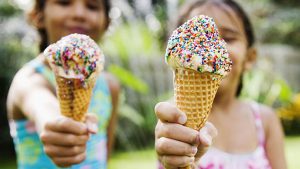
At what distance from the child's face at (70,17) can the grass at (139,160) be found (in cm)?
299

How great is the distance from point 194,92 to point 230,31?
992mm

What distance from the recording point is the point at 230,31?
86.0 inches

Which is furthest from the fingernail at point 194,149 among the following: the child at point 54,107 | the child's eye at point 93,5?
the child's eye at point 93,5

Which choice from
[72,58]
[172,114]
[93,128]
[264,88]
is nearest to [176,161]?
[172,114]

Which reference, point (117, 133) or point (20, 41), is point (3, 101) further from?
point (117, 133)

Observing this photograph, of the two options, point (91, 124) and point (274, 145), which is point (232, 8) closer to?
point (274, 145)

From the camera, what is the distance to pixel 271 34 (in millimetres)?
13633

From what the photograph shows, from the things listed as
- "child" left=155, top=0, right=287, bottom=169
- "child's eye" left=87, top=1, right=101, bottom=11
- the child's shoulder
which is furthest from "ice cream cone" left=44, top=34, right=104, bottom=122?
the child's shoulder

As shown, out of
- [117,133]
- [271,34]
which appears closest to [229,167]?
[117,133]

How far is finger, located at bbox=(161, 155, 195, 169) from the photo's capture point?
123cm

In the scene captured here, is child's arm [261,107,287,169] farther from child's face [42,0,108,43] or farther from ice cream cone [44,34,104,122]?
ice cream cone [44,34,104,122]

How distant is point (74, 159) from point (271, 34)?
1302 centimetres

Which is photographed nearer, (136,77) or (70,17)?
(70,17)

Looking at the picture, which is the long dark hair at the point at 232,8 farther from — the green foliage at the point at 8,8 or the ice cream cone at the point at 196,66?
the green foliage at the point at 8,8
